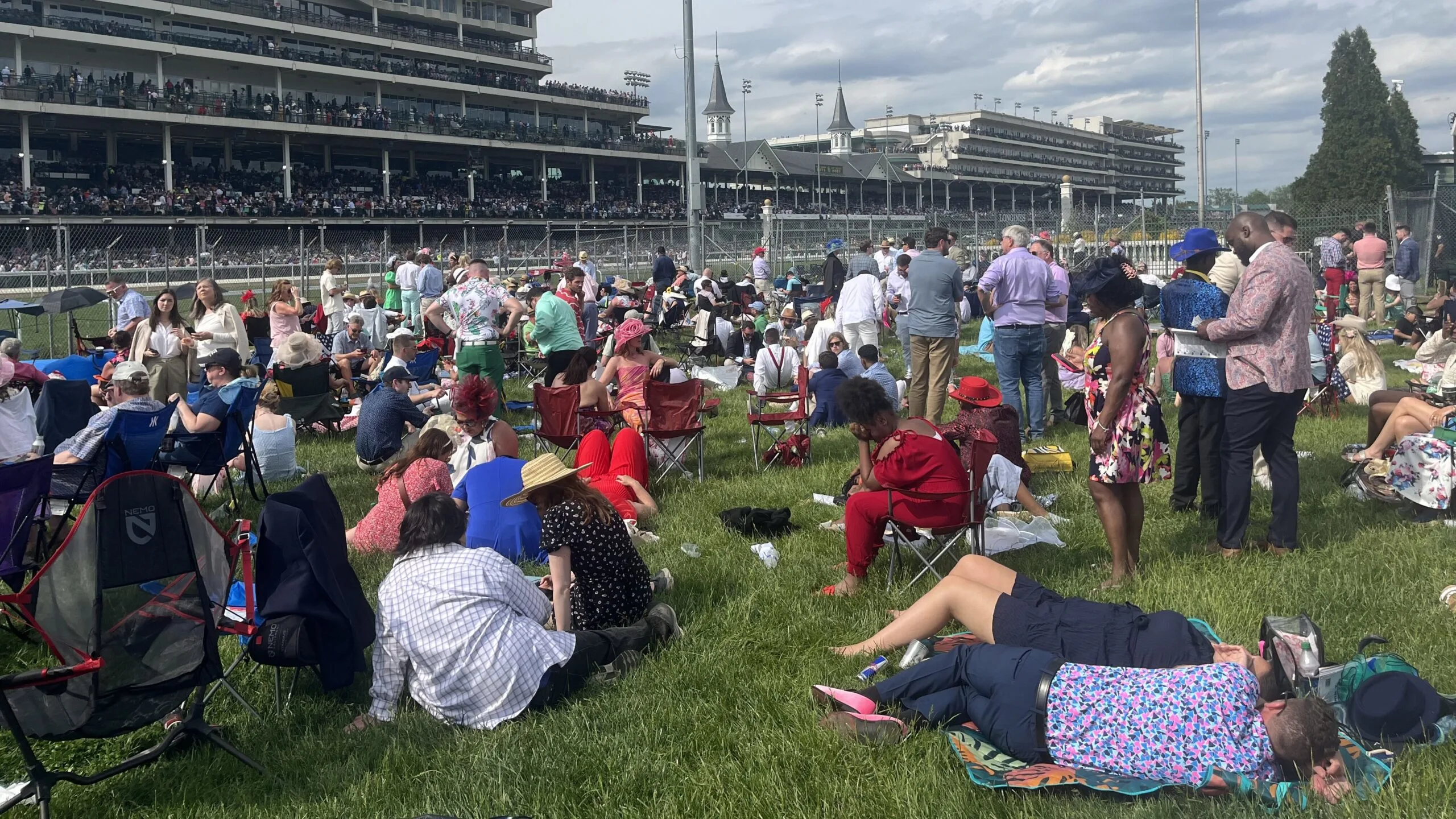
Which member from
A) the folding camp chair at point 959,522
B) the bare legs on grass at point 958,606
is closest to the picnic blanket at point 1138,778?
the bare legs on grass at point 958,606

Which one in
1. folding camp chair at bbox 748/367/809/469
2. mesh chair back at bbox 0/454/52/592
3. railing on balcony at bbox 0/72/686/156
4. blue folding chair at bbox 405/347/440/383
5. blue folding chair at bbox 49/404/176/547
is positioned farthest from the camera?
railing on balcony at bbox 0/72/686/156

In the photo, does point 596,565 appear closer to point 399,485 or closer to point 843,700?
point 843,700

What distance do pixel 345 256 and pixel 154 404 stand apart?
2685 centimetres

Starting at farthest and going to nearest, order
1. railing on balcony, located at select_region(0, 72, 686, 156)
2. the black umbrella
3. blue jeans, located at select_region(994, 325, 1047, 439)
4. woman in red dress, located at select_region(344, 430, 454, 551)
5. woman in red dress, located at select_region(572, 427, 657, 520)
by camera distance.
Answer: railing on balcony, located at select_region(0, 72, 686, 156), the black umbrella, blue jeans, located at select_region(994, 325, 1047, 439), woman in red dress, located at select_region(572, 427, 657, 520), woman in red dress, located at select_region(344, 430, 454, 551)

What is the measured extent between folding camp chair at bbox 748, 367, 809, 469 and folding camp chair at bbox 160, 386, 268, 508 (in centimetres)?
381

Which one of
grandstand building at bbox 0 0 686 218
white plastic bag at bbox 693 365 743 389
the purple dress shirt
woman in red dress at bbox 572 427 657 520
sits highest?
grandstand building at bbox 0 0 686 218

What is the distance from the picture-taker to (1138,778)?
3551 millimetres

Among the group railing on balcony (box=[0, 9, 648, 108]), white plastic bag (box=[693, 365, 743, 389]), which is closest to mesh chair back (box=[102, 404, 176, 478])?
white plastic bag (box=[693, 365, 743, 389])

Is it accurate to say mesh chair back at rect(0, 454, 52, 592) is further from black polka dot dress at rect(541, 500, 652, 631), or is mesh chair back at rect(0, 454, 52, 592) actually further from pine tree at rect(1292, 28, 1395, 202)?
pine tree at rect(1292, 28, 1395, 202)

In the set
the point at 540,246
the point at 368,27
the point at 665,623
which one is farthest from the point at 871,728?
the point at 368,27

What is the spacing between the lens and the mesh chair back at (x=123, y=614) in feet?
12.4

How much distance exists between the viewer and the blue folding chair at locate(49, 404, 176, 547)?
688 centimetres

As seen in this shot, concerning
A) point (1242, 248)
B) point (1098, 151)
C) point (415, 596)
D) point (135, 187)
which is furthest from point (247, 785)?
point (1098, 151)

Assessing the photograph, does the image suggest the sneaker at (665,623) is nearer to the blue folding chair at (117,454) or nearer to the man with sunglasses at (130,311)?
the blue folding chair at (117,454)
